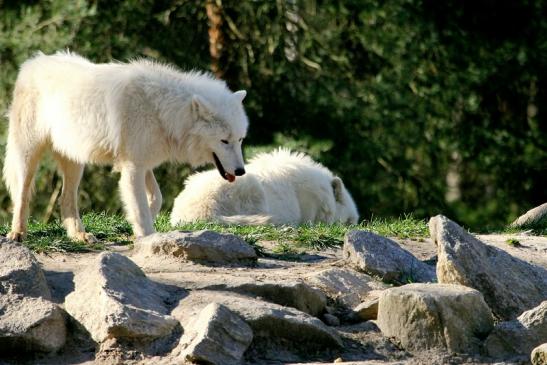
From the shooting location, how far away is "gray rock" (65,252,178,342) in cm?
627

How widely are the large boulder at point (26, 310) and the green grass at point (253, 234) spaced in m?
1.24

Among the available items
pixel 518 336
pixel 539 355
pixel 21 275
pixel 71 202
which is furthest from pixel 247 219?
pixel 539 355

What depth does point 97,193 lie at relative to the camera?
60.1ft

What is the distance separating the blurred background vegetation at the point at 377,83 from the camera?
18328 millimetres

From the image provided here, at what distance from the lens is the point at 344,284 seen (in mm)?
7422

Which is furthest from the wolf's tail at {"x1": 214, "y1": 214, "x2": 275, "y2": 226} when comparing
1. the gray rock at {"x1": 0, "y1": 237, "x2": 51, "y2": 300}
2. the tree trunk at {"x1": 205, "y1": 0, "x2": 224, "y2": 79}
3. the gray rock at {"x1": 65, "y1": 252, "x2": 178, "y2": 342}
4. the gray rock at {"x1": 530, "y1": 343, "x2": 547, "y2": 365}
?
the tree trunk at {"x1": 205, "y1": 0, "x2": 224, "y2": 79}

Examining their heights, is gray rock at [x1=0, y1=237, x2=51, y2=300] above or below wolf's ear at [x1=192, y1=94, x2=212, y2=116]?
below

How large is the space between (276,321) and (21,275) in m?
1.54

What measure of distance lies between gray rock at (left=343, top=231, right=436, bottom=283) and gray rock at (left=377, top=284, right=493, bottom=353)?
3.11ft

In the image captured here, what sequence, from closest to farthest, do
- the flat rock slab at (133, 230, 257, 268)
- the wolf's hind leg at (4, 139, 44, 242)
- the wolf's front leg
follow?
the flat rock slab at (133, 230, 257, 268)
the wolf's front leg
the wolf's hind leg at (4, 139, 44, 242)

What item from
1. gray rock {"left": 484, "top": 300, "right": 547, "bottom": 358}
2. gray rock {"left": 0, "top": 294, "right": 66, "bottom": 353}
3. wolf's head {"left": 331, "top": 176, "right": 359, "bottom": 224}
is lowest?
wolf's head {"left": 331, "top": 176, "right": 359, "bottom": 224}

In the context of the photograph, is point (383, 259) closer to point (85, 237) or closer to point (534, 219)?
point (85, 237)

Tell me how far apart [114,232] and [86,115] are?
42.2 inches

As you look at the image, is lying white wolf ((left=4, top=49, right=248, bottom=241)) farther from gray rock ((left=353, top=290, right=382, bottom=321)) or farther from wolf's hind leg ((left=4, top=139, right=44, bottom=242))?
gray rock ((left=353, top=290, right=382, bottom=321))
